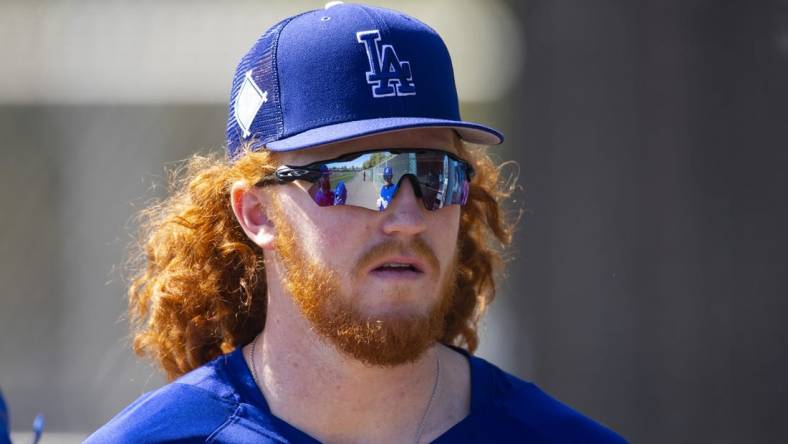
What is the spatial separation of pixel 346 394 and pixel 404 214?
17.9 inches

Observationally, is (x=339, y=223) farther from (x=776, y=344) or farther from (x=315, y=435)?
(x=776, y=344)

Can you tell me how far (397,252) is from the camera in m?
2.36

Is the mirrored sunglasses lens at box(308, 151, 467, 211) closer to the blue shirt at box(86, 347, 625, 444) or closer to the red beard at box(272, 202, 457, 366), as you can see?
the red beard at box(272, 202, 457, 366)

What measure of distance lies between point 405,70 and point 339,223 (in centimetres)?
40

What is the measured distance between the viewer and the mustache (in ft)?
7.72

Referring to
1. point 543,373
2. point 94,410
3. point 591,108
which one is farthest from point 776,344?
point 94,410

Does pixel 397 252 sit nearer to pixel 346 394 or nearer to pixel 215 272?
pixel 346 394

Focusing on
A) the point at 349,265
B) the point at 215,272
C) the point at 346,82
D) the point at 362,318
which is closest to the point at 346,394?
the point at 362,318

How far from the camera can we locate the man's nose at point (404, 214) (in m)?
2.37

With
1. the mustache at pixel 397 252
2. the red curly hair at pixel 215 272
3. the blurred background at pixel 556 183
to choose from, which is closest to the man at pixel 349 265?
the mustache at pixel 397 252

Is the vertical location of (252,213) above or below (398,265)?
above

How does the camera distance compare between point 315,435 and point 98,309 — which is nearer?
point 315,435

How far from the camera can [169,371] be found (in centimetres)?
293

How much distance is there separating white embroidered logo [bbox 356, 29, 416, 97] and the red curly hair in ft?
0.93
